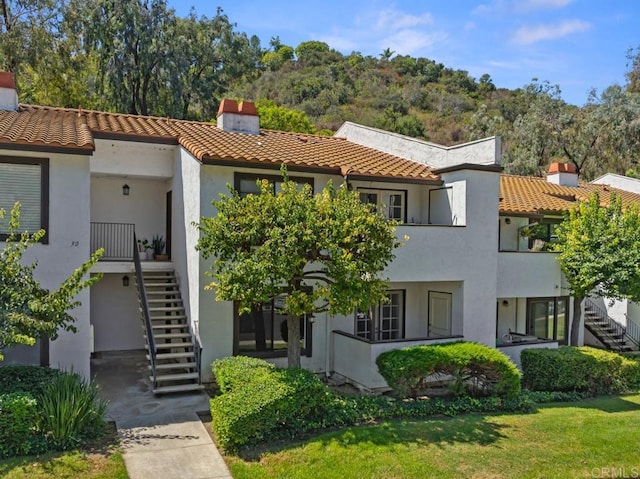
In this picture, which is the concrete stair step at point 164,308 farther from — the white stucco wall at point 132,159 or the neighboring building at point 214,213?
the white stucco wall at point 132,159

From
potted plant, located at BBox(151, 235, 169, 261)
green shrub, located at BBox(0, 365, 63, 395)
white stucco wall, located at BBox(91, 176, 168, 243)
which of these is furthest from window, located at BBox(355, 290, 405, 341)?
green shrub, located at BBox(0, 365, 63, 395)

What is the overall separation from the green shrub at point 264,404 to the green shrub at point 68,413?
2322mm

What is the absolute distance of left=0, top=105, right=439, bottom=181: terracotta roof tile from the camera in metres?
14.1

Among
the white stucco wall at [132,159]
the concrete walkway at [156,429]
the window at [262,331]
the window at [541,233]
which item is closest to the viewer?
the concrete walkway at [156,429]

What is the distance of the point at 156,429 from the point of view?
10828 millimetres

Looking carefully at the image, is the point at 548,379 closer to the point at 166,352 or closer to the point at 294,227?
the point at 294,227

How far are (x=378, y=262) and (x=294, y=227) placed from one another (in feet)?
7.14

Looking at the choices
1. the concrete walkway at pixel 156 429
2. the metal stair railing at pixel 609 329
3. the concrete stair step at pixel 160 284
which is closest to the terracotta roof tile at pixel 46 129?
the concrete stair step at pixel 160 284

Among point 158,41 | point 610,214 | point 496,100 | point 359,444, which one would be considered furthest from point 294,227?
point 496,100

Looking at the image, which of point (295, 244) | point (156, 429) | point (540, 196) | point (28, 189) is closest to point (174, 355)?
point (156, 429)

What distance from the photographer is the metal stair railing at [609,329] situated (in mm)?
22500

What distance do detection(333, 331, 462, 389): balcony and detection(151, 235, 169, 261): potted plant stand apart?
613 cm

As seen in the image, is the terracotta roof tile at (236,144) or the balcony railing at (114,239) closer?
the terracotta roof tile at (236,144)

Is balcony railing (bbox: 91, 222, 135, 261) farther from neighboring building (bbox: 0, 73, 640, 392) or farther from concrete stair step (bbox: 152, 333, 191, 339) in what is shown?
concrete stair step (bbox: 152, 333, 191, 339)
